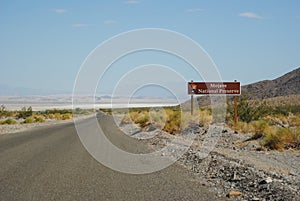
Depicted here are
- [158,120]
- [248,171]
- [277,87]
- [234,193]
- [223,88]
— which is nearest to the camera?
[234,193]

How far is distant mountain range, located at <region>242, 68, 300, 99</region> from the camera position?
302 ft

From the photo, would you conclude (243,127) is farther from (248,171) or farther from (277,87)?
(277,87)

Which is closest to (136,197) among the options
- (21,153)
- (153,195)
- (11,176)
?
(153,195)

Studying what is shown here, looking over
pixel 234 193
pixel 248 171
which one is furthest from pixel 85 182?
pixel 248 171

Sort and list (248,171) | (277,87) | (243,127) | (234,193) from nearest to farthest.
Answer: (234,193) < (248,171) < (243,127) < (277,87)

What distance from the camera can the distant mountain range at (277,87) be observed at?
92.0 metres

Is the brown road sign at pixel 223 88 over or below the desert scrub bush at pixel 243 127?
over

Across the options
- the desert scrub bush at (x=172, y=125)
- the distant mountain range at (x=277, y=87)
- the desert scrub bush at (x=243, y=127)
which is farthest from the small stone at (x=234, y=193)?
the distant mountain range at (x=277, y=87)

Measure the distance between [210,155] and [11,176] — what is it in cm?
745

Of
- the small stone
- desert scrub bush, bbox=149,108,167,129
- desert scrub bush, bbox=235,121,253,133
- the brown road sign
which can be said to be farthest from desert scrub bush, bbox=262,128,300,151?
desert scrub bush, bbox=149,108,167,129

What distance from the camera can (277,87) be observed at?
98.7 m

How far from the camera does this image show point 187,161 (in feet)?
50.1

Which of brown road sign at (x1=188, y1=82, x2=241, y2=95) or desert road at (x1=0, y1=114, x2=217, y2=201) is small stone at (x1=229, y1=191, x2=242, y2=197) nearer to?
desert road at (x1=0, y1=114, x2=217, y2=201)

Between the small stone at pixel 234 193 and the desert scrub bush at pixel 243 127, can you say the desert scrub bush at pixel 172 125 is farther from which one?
the small stone at pixel 234 193
